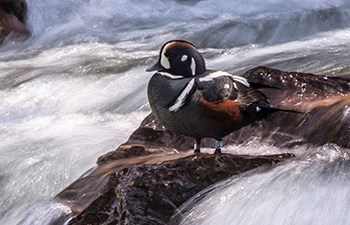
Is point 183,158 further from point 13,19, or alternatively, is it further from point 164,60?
point 13,19

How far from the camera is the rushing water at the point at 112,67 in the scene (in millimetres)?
4266

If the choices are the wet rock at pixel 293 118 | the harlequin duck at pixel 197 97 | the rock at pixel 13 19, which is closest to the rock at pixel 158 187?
the harlequin duck at pixel 197 97

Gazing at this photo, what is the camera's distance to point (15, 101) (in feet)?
24.0

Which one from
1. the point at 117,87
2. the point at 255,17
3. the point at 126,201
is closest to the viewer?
the point at 126,201

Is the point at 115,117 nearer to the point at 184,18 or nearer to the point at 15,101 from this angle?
the point at 15,101

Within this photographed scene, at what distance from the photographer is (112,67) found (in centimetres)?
791

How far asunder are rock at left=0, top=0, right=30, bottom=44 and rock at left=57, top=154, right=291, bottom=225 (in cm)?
643

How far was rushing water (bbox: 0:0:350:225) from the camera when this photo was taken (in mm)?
4266

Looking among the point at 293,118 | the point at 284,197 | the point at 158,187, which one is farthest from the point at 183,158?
the point at 293,118

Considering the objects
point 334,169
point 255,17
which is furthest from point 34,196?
point 255,17

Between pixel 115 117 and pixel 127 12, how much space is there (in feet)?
13.6

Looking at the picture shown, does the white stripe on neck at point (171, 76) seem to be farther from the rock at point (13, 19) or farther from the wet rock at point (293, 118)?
the rock at point (13, 19)

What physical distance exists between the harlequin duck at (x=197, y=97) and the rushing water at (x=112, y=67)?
32 cm

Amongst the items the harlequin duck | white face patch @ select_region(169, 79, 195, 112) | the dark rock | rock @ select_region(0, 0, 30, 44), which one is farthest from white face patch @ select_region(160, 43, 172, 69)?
rock @ select_region(0, 0, 30, 44)
